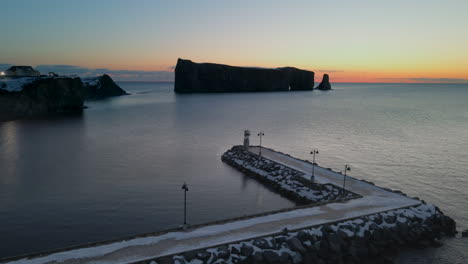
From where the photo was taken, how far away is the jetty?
15.8 m

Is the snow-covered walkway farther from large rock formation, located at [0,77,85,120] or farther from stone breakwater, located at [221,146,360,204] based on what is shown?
large rock formation, located at [0,77,85,120]

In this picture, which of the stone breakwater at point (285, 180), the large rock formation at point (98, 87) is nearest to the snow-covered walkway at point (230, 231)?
the stone breakwater at point (285, 180)

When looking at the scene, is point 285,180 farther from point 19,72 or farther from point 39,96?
point 19,72

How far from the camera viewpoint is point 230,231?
18.4m

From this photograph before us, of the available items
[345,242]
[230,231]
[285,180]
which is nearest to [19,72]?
[285,180]

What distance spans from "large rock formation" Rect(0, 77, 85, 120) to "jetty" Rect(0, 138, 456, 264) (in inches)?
3412

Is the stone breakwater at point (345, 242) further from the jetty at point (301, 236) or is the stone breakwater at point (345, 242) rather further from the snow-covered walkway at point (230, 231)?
the snow-covered walkway at point (230, 231)

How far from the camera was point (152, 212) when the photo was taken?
24.5 meters

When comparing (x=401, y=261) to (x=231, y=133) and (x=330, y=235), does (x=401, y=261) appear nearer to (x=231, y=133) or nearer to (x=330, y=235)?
(x=330, y=235)

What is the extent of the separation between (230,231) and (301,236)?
13.7ft

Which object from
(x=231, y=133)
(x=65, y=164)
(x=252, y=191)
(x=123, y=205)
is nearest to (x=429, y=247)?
(x=252, y=191)

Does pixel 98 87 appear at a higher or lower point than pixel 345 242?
higher

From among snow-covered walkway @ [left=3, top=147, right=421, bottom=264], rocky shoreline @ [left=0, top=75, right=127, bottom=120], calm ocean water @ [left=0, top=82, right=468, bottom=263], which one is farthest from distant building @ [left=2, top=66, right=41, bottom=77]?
snow-covered walkway @ [left=3, top=147, right=421, bottom=264]

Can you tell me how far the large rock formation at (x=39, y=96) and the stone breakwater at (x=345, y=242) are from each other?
90054 millimetres
